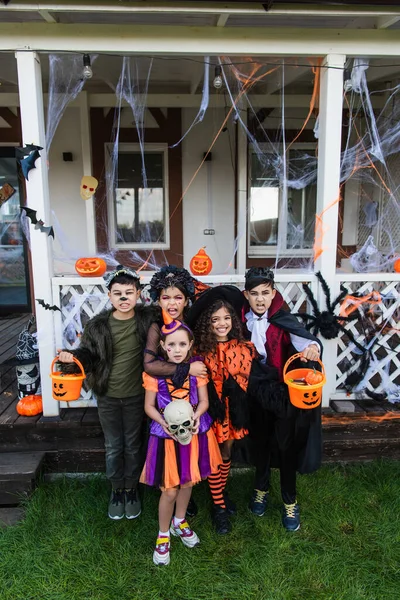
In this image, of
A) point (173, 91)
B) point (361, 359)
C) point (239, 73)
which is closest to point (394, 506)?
point (361, 359)

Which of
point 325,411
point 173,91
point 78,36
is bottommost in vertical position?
point 325,411

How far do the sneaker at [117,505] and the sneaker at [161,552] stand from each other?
0.38 m

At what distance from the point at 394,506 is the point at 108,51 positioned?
11.1 feet

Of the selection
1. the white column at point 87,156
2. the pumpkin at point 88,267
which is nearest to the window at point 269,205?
the white column at point 87,156

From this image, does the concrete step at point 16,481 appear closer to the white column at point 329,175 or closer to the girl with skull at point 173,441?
the girl with skull at point 173,441

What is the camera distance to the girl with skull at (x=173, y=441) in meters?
2.05

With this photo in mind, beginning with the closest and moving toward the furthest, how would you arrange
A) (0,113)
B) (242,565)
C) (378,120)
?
(242,565), (378,120), (0,113)

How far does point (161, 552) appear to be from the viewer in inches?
82.9

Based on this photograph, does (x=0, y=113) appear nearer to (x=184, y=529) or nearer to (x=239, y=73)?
(x=239, y=73)

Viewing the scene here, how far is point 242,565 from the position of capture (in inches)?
82.2

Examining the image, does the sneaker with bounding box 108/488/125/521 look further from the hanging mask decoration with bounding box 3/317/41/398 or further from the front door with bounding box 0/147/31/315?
the front door with bounding box 0/147/31/315

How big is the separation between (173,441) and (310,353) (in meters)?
0.82

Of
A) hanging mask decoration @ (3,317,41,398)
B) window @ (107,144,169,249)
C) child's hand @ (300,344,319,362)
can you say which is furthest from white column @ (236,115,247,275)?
child's hand @ (300,344,319,362)

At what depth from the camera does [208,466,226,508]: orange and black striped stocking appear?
7.55 feet
